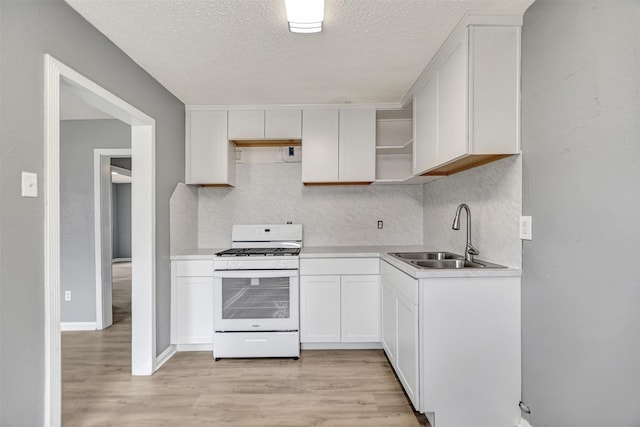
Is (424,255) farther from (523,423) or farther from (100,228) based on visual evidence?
(100,228)

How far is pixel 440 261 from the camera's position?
7.51 ft

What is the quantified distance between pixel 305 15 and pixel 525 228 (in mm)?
1669

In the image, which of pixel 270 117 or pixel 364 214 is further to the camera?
pixel 364 214

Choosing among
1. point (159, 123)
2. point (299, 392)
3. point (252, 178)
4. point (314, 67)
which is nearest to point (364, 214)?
point (252, 178)

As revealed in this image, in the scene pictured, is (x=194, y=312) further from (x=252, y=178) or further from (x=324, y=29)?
(x=324, y=29)

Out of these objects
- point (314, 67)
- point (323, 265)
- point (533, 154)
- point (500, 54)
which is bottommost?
point (323, 265)

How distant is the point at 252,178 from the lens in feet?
11.2

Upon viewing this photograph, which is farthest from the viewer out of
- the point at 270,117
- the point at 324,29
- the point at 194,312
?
the point at 270,117

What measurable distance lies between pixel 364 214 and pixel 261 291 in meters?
1.40

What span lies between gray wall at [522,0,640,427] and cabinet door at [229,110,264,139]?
7.18ft

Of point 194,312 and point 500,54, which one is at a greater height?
point 500,54

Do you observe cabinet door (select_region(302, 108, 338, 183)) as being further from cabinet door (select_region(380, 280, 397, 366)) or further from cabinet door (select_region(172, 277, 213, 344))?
cabinet door (select_region(172, 277, 213, 344))

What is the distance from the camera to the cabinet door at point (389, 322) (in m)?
2.29

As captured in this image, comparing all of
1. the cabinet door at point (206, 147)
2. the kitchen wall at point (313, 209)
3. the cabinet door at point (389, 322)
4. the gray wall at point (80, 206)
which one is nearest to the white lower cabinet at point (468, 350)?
the cabinet door at point (389, 322)
